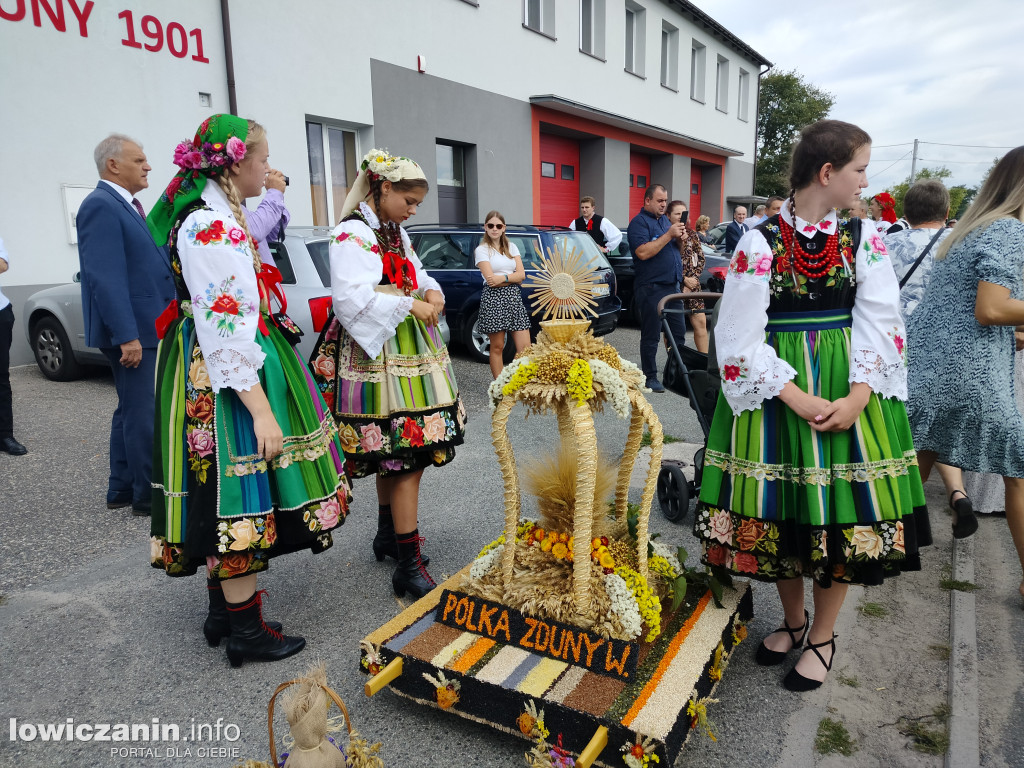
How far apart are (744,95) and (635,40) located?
402 inches

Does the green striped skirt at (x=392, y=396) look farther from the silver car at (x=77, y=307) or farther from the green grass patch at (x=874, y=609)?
the silver car at (x=77, y=307)

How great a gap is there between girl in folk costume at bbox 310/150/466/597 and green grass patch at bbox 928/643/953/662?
218cm

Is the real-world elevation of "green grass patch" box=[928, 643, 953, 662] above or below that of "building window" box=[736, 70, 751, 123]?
below

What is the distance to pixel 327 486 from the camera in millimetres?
2592

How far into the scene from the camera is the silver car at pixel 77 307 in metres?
6.02

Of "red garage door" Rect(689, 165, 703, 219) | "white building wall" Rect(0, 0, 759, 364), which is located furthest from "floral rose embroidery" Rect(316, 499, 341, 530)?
"red garage door" Rect(689, 165, 703, 219)

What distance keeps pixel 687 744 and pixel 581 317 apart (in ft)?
4.95

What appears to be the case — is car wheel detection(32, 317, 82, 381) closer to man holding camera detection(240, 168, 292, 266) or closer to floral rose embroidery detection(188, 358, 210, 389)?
man holding camera detection(240, 168, 292, 266)

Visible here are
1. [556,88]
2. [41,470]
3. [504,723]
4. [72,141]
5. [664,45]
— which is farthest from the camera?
[664,45]

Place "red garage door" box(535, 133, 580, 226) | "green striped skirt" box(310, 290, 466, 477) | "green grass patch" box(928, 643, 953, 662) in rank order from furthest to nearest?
1. "red garage door" box(535, 133, 580, 226)
2. "green striped skirt" box(310, 290, 466, 477)
3. "green grass patch" box(928, 643, 953, 662)

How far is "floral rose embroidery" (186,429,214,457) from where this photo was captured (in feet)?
7.85

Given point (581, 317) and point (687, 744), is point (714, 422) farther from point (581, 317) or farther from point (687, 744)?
point (687, 744)

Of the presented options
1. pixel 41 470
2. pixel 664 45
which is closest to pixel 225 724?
pixel 41 470

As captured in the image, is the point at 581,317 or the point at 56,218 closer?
the point at 581,317
